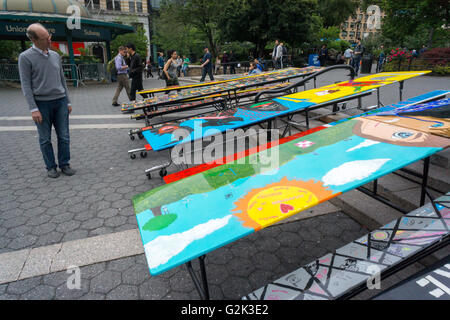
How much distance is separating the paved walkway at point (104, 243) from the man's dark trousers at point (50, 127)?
343 mm

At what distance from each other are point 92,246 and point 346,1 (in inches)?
2086

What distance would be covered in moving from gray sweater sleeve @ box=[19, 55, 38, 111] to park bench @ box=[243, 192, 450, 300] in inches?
144

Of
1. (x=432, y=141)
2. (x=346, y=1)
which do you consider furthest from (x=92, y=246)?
(x=346, y=1)

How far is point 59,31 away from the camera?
16562 mm

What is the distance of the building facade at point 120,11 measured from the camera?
41812mm

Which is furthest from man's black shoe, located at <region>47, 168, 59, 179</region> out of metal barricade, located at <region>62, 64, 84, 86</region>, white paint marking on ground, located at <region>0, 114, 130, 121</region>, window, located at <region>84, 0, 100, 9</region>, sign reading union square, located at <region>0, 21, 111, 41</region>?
window, located at <region>84, 0, 100, 9</region>

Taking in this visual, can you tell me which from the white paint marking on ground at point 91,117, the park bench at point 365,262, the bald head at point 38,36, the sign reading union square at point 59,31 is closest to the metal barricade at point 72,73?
the sign reading union square at point 59,31

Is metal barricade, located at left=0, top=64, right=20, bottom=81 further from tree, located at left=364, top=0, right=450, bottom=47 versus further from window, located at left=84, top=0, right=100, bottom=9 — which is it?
window, located at left=84, top=0, right=100, bottom=9

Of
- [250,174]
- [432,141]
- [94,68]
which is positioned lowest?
[250,174]

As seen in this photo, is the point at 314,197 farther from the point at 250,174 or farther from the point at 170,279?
the point at 170,279

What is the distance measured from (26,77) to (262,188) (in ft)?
11.3

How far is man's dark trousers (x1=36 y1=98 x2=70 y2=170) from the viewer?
12.6ft

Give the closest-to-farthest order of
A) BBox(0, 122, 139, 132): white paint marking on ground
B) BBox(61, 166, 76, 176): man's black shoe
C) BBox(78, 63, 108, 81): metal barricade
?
BBox(61, 166, 76, 176): man's black shoe, BBox(0, 122, 139, 132): white paint marking on ground, BBox(78, 63, 108, 81): metal barricade

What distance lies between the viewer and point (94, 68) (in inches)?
723
